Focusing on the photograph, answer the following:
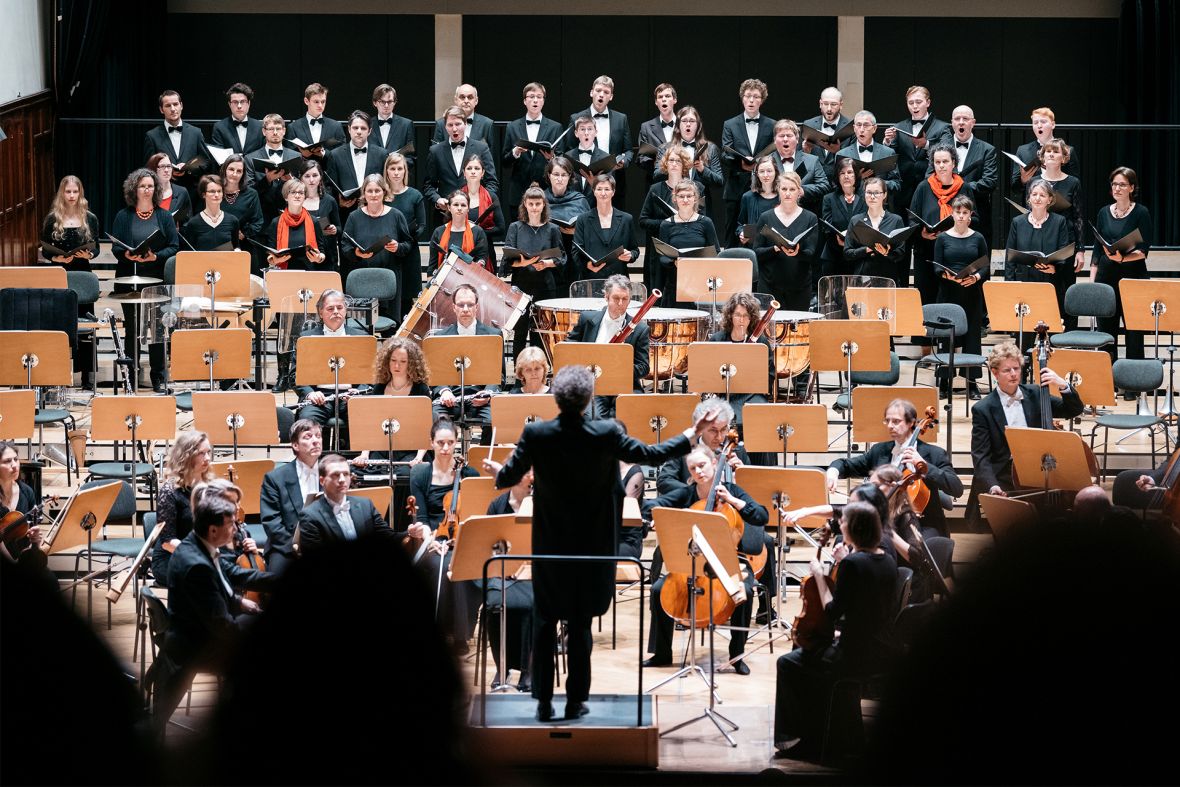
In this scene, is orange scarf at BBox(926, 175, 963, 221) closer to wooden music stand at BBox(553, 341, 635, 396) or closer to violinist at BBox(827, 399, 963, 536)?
wooden music stand at BBox(553, 341, 635, 396)

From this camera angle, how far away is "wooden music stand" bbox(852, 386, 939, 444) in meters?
6.30

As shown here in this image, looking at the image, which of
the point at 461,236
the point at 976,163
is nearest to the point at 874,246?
the point at 976,163

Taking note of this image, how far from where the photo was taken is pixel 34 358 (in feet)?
22.8

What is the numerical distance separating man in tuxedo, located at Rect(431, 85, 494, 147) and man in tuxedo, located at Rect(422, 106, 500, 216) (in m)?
0.07

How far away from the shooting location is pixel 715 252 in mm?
8523

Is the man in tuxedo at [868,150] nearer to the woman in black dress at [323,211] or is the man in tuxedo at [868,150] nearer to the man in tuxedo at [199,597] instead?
the woman in black dress at [323,211]

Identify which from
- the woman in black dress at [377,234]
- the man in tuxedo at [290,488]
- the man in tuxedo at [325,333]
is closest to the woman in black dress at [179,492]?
the man in tuxedo at [290,488]

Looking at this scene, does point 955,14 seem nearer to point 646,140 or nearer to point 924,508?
point 646,140

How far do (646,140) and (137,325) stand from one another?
349cm

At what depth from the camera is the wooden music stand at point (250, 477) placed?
229 inches

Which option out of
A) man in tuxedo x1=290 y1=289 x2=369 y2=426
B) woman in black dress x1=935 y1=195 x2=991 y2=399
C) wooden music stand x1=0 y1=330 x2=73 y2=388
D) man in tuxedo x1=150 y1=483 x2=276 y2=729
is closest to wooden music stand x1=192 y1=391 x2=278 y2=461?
man in tuxedo x1=290 y1=289 x2=369 y2=426

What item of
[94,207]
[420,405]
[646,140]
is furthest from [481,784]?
[94,207]

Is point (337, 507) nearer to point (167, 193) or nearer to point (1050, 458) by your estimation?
point (1050, 458)

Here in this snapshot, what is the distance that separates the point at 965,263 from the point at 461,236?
2.99 meters
